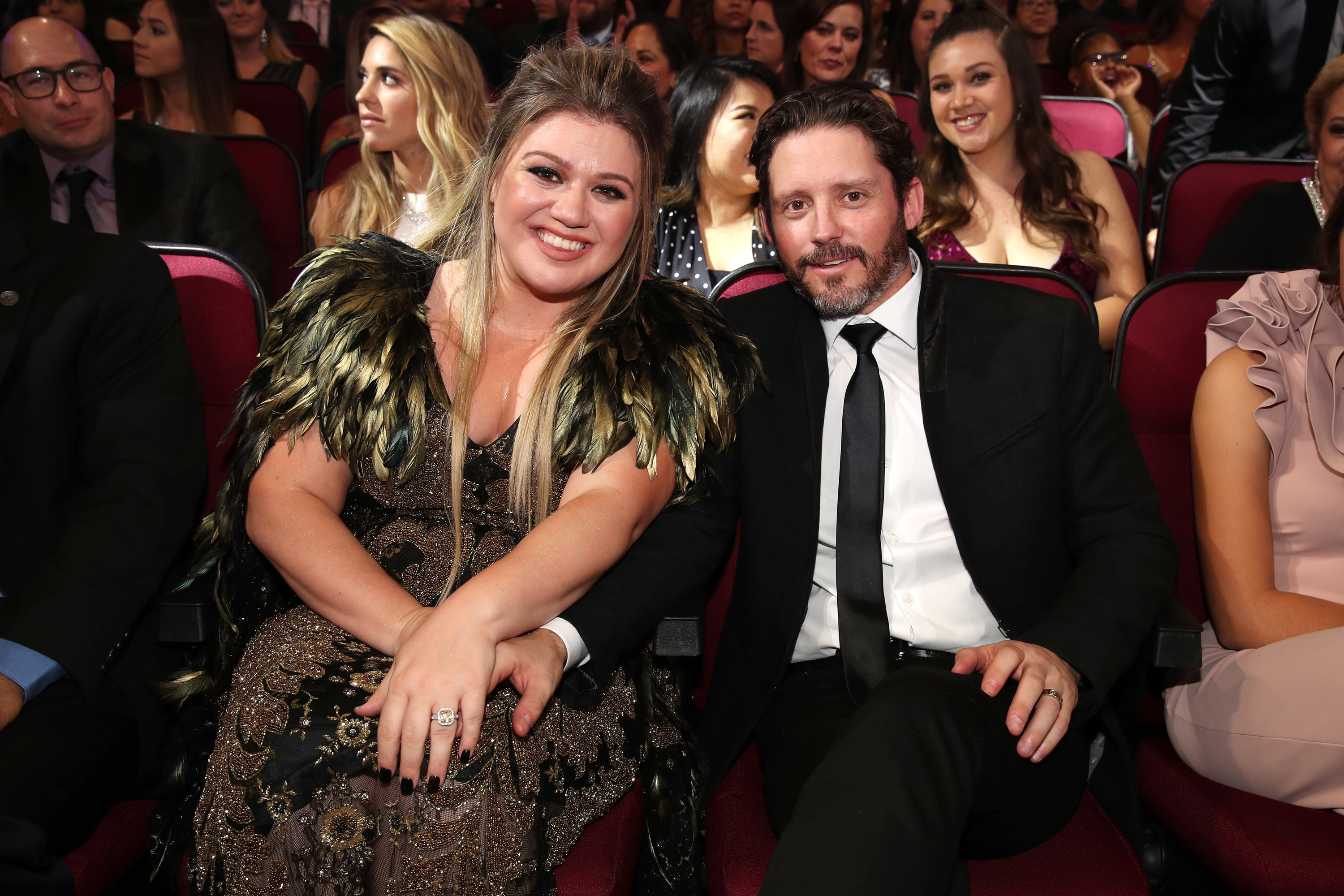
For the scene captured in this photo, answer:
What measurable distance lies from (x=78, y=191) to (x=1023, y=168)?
2.70 m

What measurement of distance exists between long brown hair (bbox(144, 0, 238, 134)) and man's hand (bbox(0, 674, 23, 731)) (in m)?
3.01

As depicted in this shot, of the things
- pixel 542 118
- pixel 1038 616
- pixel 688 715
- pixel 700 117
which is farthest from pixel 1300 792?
pixel 700 117

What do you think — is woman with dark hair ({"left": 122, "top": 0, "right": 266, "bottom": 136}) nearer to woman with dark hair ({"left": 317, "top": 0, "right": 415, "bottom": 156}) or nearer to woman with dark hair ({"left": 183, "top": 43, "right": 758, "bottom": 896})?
woman with dark hair ({"left": 317, "top": 0, "right": 415, "bottom": 156})

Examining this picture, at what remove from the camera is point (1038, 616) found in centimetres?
164

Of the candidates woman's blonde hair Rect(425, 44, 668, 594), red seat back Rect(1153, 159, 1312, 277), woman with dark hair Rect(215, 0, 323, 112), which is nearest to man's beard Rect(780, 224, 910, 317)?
woman's blonde hair Rect(425, 44, 668, 594)

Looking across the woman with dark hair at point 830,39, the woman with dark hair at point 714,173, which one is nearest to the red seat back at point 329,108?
the woman with dark hair at point 830,39

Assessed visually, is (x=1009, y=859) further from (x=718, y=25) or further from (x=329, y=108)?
(x=718, y=25)

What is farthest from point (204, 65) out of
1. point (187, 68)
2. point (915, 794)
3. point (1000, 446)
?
point (915, 794)

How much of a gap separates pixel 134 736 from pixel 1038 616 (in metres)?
1.37

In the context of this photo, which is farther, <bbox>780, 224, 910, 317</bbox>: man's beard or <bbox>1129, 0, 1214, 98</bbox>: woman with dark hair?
<bbox>1129, 0, 1214, 98</bbox>: woman with dark hair

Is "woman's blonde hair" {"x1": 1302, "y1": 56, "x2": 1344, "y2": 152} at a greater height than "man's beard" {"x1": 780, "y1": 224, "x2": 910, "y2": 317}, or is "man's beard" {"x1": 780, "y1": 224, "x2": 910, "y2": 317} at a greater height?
"woman's blonde hair" {"x1": 1302, "y1": 56, "x2": 1344, "y2": 152}

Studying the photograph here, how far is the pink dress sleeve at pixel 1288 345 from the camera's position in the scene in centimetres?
167

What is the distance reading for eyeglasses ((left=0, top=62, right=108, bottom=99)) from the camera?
9.37 feet

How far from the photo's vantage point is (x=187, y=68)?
395cm
